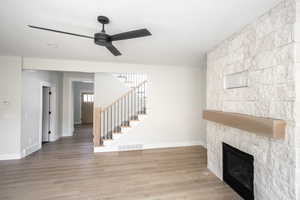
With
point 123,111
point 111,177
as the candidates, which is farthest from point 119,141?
point 111,177

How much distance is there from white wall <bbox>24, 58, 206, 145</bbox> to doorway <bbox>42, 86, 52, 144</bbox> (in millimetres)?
3138

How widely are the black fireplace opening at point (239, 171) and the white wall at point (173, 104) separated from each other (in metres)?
2.22

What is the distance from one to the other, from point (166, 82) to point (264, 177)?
3395 mm

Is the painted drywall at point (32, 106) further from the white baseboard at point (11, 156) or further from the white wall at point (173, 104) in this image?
the white wall at point (173, 104)

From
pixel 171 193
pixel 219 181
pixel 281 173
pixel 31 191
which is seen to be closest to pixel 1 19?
pixel 31 191

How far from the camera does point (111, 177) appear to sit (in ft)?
9.37

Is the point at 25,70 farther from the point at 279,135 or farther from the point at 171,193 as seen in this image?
the point at 279,135

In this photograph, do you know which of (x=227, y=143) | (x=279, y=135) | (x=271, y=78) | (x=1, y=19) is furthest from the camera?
(x=227, y=143)

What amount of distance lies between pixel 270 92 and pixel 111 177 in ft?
9.79

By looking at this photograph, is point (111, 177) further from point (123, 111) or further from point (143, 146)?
point (123, 111)

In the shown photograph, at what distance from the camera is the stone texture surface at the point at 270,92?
1578mm

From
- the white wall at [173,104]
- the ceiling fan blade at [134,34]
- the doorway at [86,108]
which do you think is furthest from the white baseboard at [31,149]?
the doorway at [86,108]

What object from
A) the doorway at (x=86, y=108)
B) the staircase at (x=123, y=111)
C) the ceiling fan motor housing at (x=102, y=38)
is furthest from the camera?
the doorway at (x=86, y=108)

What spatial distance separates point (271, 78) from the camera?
5.99 feet
